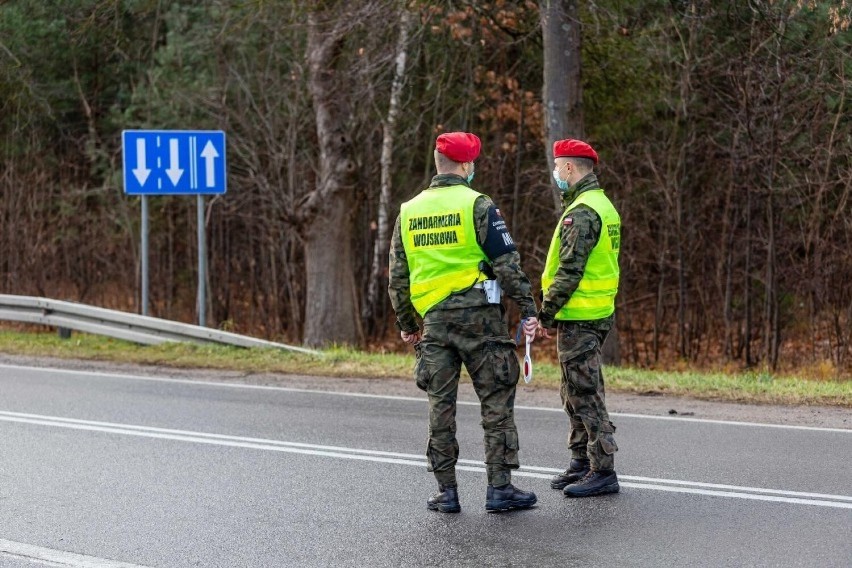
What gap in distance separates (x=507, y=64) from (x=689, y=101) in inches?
132

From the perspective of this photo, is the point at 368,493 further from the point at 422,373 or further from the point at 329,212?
the point at 329,212

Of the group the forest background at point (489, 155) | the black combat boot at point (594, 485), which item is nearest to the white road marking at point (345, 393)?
the black combat boot at point (594, 485)

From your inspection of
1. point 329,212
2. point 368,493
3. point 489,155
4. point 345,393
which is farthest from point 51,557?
point 489,155

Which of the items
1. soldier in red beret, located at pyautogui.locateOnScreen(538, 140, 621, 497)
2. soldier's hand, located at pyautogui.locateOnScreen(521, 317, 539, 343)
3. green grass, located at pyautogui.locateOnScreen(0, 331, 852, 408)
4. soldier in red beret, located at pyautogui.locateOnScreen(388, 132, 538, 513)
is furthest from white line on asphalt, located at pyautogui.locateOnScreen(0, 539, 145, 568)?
green grass, located at pyautogui.locateOnScreen(0, 331, 852, 408)

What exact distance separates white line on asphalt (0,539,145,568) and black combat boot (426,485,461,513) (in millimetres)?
1700

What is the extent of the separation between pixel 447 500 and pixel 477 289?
114 cm

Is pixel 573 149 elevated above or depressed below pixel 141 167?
below

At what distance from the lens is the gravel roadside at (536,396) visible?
9.66 m

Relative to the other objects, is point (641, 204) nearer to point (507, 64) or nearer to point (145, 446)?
point (507, 64)

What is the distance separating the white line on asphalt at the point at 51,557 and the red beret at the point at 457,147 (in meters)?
2.60

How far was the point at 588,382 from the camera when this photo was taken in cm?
702

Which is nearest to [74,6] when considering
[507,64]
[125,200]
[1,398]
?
[125,200]

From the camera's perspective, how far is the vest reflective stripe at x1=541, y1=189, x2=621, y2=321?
23.1ft

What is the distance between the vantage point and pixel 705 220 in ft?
57.7
